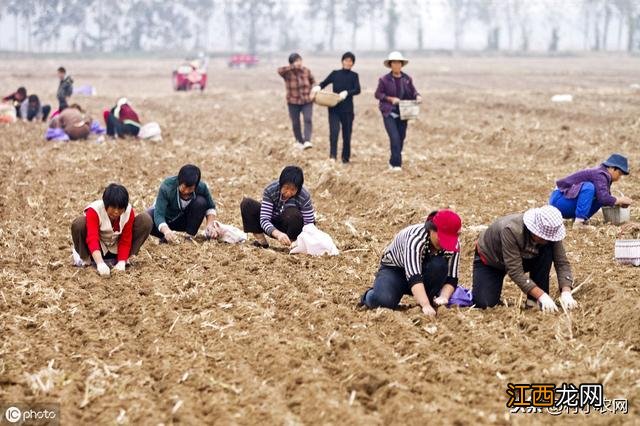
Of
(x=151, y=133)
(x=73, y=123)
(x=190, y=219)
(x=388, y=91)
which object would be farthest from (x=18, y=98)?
(x=190, y=219)

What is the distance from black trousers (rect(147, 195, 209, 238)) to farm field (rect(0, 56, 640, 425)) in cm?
19

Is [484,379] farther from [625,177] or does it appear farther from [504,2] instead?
[504,2]

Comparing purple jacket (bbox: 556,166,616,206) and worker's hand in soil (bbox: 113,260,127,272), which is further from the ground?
purple jacket (bbox: 556,166,616,206)

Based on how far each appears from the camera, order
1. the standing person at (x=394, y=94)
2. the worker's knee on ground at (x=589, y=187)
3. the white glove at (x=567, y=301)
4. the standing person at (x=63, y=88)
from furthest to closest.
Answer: the standing person at (x=63, y=88)
the standing person at (x=394, y=94)
the worker's knee on ground at (x=589, y=187)
the white glove at (x=567, y=301)

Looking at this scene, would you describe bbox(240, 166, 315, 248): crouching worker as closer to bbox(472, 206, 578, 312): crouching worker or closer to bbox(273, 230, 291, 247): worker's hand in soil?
bbox(273, 230, 291, 247): worker's hand in soil

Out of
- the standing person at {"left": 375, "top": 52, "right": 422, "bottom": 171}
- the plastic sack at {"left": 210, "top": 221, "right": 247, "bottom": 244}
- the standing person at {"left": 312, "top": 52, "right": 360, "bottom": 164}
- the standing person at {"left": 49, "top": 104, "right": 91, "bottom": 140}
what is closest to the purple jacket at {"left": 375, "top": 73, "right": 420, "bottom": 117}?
the standing person at {"left": 375, "top": 52, "right": 422, "bottom": 171}

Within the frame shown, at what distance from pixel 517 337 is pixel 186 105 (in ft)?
66.8

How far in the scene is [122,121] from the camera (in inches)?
653

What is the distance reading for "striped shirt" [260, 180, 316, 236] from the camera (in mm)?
8164

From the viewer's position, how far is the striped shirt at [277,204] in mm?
8164

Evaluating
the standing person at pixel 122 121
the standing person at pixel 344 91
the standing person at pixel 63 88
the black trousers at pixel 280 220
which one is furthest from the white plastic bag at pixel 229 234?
the standing person at pixel 63 88

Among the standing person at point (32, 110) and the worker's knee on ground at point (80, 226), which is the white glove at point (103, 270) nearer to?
the worker's knee on ground at point (80, 226)

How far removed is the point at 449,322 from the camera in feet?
20.1

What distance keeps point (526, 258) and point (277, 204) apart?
2558mm
